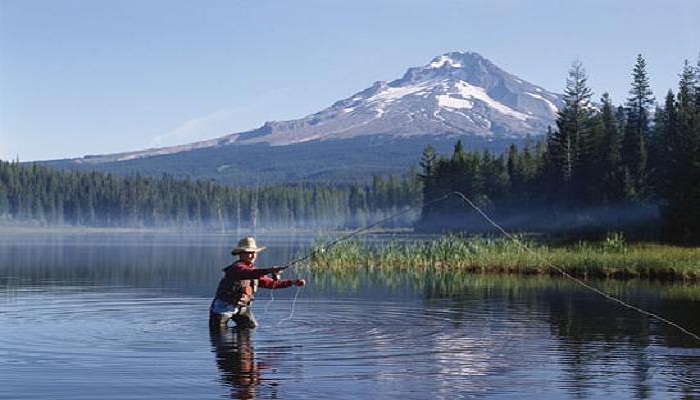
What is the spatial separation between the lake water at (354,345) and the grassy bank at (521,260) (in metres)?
7.55

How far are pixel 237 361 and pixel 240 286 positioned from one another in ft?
12.9

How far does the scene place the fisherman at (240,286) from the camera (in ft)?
70.3

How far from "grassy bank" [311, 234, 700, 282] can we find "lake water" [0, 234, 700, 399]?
24.8 feet

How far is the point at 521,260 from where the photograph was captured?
153 feet

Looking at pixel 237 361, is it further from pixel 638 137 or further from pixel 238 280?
pixel 638 137

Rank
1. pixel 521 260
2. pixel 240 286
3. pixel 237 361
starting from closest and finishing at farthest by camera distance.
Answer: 1. pixel 237 361
2. pixel 240 286
3. pixel 521 260

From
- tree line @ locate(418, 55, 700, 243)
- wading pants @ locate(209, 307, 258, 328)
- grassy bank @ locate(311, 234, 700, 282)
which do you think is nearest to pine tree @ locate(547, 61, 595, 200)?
tree line @ locate(418, 55, 700, 243)

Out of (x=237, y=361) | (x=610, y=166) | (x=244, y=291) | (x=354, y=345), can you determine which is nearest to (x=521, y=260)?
(x=244, y=291)

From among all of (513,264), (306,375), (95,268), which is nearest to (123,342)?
(306,375)

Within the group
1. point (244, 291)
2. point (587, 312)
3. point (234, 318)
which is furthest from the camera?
point (587, 312)

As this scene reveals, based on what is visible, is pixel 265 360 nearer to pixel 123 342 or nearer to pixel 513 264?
pixel 123 342

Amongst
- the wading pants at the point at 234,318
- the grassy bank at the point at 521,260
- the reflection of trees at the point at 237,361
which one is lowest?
the reflection of trees at the point at 237,361

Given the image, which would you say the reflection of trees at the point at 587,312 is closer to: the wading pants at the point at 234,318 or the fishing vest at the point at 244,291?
the wading pants at the point at 234,318

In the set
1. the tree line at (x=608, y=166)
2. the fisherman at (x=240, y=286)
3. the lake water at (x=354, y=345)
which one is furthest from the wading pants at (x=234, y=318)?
the tree line at (x=608, y=166)
